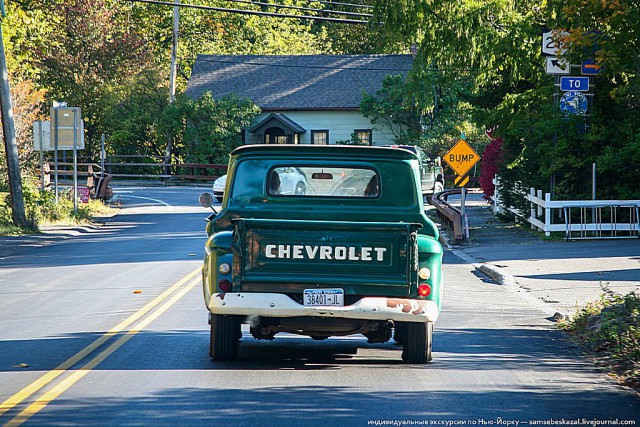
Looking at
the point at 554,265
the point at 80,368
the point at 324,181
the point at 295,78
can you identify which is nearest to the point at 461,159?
the point at 554,265

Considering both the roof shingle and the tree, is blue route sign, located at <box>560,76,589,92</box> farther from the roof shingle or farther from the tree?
the tree

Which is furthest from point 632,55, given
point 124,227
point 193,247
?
point 124,227

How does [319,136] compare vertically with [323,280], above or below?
above

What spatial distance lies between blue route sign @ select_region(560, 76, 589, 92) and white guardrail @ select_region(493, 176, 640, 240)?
8.71 ft

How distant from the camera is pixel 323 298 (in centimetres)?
898

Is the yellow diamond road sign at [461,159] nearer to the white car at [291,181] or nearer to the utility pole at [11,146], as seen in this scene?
the utility pole at [11,146]

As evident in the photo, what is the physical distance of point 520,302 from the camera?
1514 centimetres

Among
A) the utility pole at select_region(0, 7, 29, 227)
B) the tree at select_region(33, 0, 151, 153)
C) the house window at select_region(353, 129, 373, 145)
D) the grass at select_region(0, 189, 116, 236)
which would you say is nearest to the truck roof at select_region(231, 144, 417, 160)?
the utility pole at select_region(0, 7, 29, 227)

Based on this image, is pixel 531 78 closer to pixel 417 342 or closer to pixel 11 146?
pixel 11 146

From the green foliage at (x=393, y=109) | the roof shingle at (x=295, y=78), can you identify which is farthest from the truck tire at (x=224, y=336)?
the roof shingle at (x=295, y=78)

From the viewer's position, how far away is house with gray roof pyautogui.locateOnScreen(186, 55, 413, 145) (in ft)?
197

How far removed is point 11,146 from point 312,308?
21.1m

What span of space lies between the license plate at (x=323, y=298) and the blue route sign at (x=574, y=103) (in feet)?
57.9

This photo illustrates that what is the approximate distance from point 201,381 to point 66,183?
4878 centimetres
